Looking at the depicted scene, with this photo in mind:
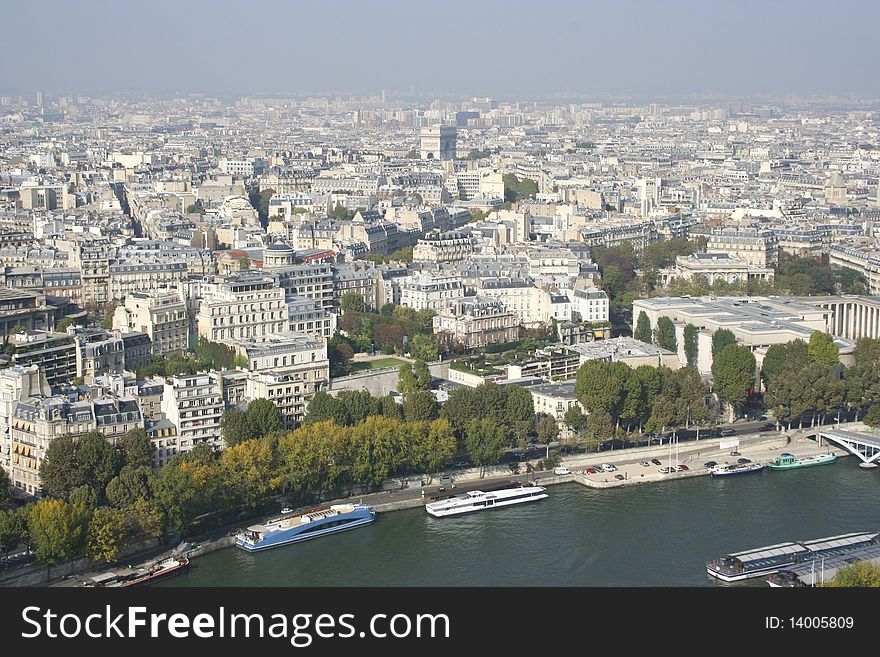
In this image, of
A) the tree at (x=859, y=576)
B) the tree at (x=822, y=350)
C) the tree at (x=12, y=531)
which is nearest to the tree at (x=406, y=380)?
the tree at (x=822, y=350)

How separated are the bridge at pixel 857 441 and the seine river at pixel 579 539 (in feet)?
1.56

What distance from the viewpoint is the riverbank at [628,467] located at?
862cm

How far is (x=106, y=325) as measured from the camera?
38.3 ft

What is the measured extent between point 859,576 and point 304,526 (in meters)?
3.26

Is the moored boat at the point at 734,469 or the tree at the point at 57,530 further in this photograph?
the moored boat at the point at 734,469

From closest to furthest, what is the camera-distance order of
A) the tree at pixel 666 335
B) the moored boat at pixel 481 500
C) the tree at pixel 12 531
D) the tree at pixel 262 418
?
1. the tree at pixel 12 531
2. the moored boat at pixel 481 500
3. the tree at pixel 262 418
4. the tree at pixel 666 335

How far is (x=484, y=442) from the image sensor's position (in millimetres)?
9117

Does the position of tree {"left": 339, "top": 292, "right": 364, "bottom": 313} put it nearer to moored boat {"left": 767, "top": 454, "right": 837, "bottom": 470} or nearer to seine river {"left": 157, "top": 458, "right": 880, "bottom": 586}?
seine river {"left": 157, "top": 458, "right": 880, "bottom": 586}

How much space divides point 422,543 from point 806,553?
6.99 feet

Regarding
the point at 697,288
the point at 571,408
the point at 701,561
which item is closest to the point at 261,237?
the point at 697,288

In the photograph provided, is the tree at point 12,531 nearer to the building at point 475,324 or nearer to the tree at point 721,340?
the building at point 475,324

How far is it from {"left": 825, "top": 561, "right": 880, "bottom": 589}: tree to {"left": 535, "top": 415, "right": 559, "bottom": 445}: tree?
3.21m

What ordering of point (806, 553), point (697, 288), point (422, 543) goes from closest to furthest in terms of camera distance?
point (806, 553) → point (422, 543) → point (697, 288)
